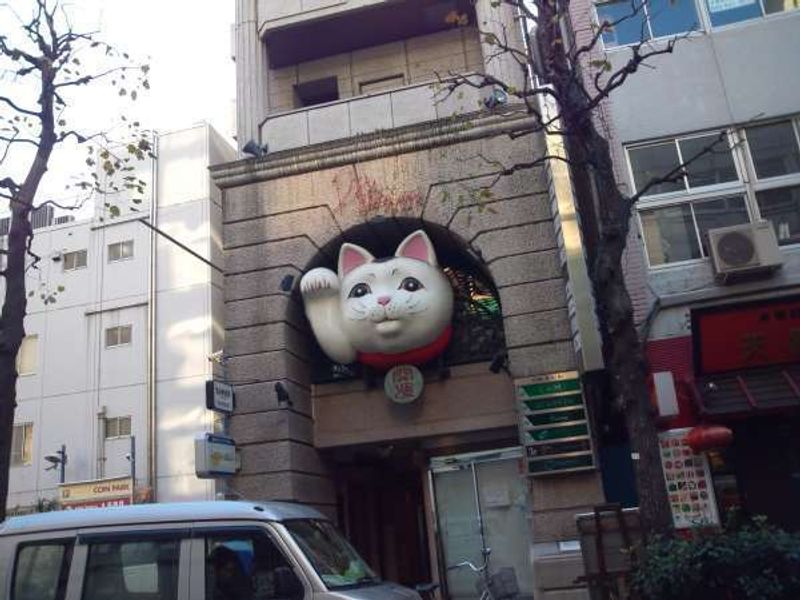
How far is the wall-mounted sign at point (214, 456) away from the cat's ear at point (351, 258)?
3.25 m

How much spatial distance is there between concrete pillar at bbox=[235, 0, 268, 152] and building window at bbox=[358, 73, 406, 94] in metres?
1.93

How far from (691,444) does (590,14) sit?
23.9ft

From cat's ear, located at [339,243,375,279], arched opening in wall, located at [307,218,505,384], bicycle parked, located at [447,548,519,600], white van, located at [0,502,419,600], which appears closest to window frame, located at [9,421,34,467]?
arched opening in wall, located at [307,218,505,384]

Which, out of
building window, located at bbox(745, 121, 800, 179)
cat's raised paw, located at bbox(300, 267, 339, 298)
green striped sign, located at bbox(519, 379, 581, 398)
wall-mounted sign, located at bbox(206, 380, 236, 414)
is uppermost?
building window, located at bbox(745, 121, 800, 179)

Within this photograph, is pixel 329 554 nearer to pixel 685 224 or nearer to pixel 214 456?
pixel 214 456

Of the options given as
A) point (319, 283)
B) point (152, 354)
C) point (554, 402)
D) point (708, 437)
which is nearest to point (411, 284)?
point (319, 283)

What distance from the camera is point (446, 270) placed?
13594 mm

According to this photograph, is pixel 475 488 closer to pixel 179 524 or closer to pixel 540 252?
pixel 540 252

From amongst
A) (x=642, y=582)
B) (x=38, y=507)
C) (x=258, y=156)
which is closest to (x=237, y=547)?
(x=642, y=582)

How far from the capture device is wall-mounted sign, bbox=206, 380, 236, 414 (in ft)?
38.3

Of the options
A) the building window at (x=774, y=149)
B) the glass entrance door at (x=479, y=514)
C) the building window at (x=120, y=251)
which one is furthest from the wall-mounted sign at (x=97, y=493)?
the building window at (x=774, y=149)

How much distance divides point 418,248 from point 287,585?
698 cm

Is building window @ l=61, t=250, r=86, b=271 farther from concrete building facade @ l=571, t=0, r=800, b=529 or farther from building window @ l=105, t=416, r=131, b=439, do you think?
concrete building facade @ l=571, t=0, r=800, b=529

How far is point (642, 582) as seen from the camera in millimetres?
6742
